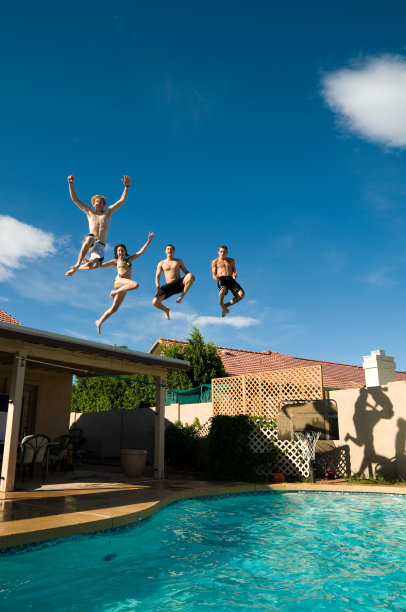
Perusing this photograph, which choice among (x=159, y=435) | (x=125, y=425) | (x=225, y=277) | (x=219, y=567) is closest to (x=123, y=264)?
(x=225, y=277)

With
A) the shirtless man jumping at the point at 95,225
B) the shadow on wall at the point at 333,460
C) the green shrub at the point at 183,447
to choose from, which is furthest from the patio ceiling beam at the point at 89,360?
the shadow on wall at the point at 333,460

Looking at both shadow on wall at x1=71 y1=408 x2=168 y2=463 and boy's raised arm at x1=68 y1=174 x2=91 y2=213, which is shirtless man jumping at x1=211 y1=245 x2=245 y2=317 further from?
shadow on wall at x1=71 y1=408 x2=168 y2=463

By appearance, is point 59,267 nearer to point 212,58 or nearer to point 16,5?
point 16,5

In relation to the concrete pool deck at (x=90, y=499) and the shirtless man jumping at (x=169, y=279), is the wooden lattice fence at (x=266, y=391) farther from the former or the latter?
the shirtless man jumping at (x=169, y=279)

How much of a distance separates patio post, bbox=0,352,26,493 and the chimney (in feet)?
31.9

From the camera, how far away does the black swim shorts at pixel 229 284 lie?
7.39m

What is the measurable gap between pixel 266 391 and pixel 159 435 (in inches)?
138

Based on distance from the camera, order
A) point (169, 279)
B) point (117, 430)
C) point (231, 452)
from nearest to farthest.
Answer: point (169, 279)
point (231, 452)
point (117, 430)

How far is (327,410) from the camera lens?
38.6 ft

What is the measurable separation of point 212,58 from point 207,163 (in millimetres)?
2810

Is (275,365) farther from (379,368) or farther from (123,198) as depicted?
(123,198)

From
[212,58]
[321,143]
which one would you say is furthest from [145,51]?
[321,143]

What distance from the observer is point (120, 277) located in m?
7.11

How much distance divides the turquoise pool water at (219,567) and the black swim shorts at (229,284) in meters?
3.64
